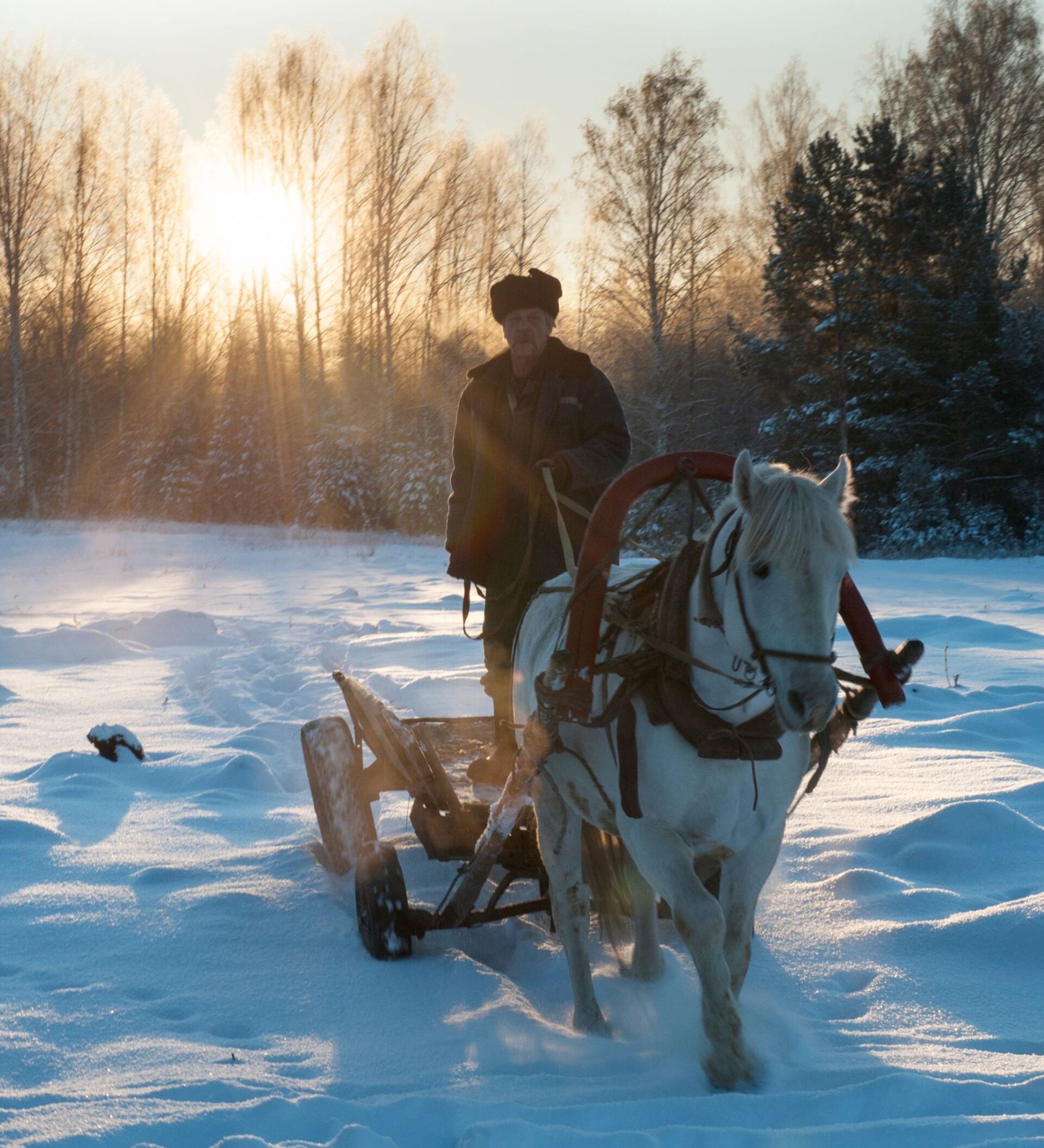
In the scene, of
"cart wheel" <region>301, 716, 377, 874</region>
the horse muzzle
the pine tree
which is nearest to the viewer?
the horse muzzle

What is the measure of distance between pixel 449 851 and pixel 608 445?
1.66m

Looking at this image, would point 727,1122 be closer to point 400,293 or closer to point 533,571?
point 533,571

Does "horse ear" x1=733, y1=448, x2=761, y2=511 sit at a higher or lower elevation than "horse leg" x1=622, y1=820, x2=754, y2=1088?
higher

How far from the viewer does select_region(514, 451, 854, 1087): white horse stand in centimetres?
222

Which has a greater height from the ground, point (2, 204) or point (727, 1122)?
point (2, 204)

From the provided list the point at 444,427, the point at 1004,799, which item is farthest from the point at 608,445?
the point at 444,427

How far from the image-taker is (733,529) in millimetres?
2506

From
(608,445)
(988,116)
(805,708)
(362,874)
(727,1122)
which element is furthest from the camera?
(988,116)

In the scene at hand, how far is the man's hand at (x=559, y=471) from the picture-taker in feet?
12.0

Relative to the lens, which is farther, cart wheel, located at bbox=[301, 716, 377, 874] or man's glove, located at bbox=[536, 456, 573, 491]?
cart wheel, located at bbox=[301, 716, 377, 874]

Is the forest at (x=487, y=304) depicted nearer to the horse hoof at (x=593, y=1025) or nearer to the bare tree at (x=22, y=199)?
the bare tree at (x=22, y=199)

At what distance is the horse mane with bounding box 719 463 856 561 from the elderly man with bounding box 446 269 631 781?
1440 millimetres

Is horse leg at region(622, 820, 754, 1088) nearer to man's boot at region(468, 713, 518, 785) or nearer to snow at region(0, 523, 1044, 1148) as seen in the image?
snow at region(0, 523, 1044, 1148)

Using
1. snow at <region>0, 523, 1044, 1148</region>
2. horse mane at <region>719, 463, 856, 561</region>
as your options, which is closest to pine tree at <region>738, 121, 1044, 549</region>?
snow at <region>0, 523, 1044, 1148</region>
